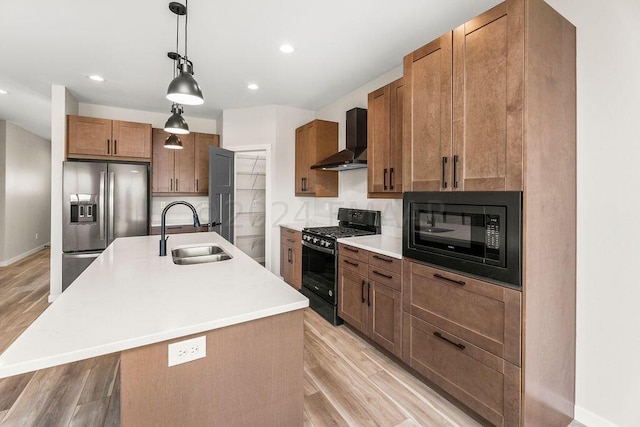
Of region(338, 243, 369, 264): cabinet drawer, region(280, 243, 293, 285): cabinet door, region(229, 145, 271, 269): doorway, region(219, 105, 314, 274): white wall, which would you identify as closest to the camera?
region(338, 243, 369, 264): cabinet drawer

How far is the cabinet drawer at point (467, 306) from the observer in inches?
62.2

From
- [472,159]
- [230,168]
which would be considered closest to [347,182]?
[230,168]

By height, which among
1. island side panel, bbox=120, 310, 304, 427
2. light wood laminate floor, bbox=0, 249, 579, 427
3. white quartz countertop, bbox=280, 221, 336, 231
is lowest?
light wood laminate floor, bbox=0, 249, 579, 427

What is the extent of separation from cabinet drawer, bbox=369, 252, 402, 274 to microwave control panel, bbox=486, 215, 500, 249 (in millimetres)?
720

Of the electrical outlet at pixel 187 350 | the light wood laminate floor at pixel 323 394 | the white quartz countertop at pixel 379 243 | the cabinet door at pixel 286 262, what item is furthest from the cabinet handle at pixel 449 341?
the cabinet door at pixel 286 262

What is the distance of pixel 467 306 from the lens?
179 cm

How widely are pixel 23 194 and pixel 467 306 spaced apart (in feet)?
28.0

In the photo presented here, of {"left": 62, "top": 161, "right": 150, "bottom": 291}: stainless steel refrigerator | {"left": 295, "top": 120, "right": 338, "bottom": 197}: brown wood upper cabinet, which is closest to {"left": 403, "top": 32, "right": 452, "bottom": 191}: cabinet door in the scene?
{"left": 295, "top": 120, "right": 338, "bottom": 197}: brown wood upper cabinet

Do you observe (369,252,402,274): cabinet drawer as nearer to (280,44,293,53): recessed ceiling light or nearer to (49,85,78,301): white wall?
(280,44,293,53): recessed ceiling light

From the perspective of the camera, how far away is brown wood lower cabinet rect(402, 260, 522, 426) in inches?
62.3

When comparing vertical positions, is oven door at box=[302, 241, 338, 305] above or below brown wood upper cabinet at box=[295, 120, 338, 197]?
below
